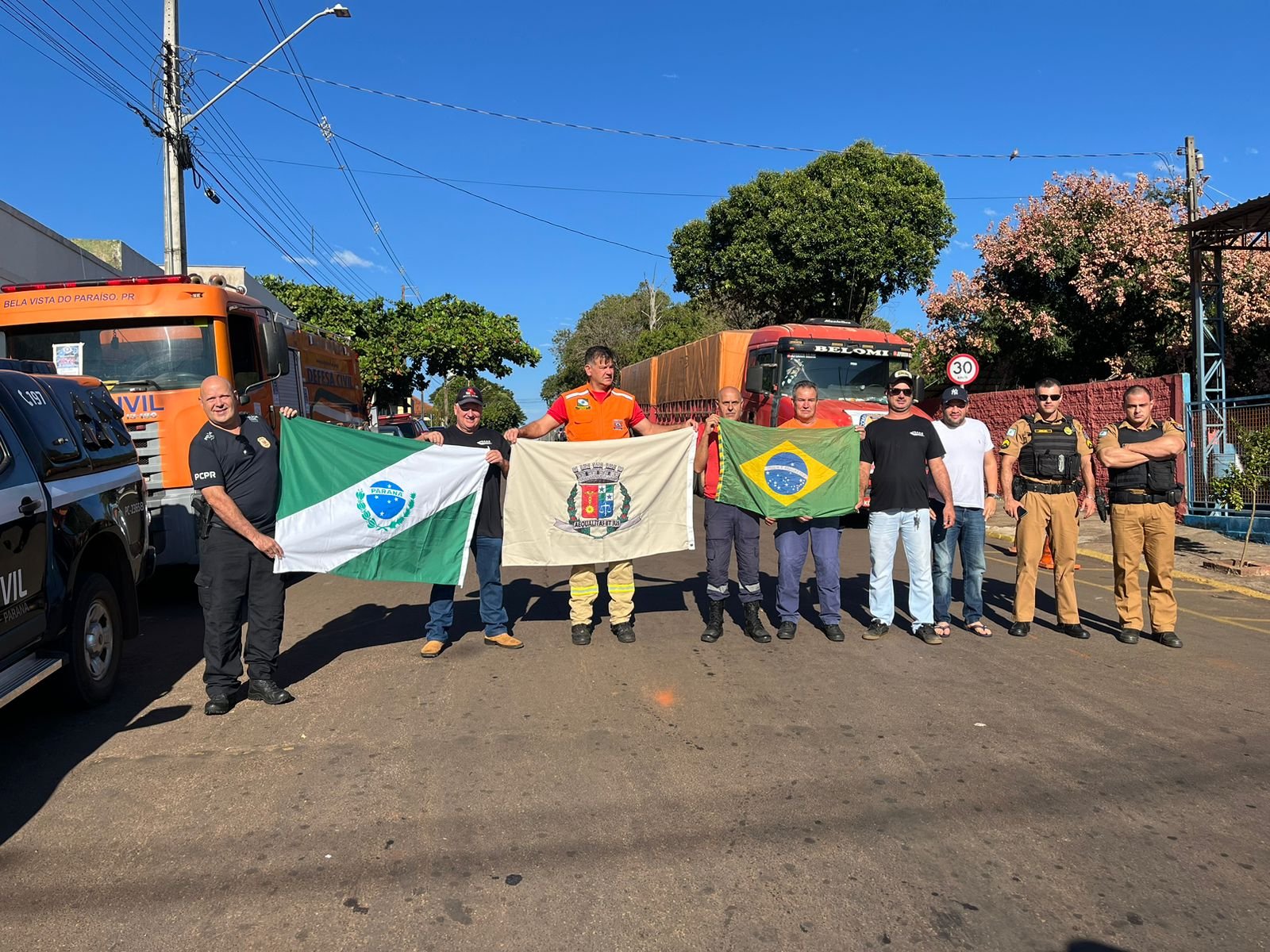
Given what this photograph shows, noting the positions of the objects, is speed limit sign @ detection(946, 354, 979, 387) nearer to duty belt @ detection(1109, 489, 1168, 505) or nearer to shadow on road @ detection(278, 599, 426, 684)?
duty belt @ detection(1109, 489, 1168, 505)

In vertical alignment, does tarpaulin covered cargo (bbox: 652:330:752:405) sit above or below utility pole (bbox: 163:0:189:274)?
below

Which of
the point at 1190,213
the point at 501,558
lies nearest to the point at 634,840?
the point at 501,558

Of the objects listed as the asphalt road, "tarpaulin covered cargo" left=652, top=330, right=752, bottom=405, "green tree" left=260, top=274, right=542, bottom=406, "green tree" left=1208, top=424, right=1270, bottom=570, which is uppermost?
"green tree" left=260, top=274, right=542, bottom=406

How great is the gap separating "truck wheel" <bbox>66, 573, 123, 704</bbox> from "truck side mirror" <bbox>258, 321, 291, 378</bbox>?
380 cm

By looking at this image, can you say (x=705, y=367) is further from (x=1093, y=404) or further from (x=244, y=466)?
(x=244, y=466)

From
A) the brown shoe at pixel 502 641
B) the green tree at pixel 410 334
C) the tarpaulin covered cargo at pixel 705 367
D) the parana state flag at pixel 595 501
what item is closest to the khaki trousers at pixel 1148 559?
the parana state flag at pixel 595 501

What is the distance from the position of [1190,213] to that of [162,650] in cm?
1984

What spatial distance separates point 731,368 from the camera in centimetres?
1820

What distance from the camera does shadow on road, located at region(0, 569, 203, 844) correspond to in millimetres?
4035

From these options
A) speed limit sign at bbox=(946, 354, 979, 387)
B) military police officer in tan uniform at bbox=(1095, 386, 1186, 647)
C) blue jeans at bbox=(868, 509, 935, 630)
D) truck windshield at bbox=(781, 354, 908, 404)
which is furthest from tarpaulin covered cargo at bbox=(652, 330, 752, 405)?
military police officer in tan uniform at bbox=(1095, 386, 1186, 647)

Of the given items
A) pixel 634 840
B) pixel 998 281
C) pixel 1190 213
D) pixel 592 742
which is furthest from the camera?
pixel 998 281

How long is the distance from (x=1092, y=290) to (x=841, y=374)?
8.03 meters

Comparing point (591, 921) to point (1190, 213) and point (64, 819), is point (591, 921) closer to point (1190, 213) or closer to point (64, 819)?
point (64, 819)

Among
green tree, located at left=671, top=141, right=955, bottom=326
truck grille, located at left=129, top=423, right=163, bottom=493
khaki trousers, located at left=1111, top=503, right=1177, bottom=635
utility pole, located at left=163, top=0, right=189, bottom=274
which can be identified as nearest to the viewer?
khaki trousers, located at left=1111, top=503, right=1177, bottom=635
